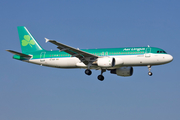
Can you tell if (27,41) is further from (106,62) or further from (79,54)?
(106,62)

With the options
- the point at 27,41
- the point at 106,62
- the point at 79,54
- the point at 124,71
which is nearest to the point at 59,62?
the point at 79,54

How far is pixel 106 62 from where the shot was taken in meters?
52.3

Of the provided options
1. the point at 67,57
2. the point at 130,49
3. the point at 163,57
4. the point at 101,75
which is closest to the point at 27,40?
the point at 67,57

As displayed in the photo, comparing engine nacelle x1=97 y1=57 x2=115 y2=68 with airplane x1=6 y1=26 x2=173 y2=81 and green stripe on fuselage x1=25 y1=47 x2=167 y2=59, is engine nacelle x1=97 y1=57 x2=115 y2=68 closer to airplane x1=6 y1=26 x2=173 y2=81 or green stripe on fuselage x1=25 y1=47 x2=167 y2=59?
airplane x1=6 y1=26 x2=173 y2=81

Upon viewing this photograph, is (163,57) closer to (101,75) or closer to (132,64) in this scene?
(132,64)

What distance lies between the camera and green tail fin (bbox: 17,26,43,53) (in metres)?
60.8

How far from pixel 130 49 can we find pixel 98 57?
16.1 feet

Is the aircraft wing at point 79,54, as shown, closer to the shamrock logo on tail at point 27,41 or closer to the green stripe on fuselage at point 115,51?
the green stripe on fuselage at point 115,51

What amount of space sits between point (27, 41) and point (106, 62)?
16733mm

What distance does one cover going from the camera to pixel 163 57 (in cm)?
5222

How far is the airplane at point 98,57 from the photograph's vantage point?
52.2 metres

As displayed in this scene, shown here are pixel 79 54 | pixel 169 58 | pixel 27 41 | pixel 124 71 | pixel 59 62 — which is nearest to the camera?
pixel 169 58

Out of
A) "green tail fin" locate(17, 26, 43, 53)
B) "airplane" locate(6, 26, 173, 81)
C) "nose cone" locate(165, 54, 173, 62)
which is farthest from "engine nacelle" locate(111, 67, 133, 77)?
"green tail fin" locate(17, 26, 43, 53)

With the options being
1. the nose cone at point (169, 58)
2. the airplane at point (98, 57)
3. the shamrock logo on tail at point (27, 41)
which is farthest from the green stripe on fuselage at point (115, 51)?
the shamrock logo on tail at point (27, 41)
